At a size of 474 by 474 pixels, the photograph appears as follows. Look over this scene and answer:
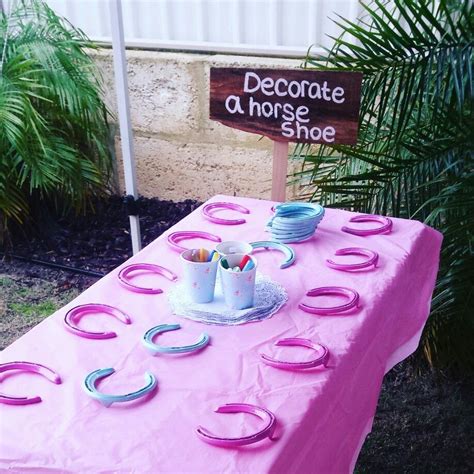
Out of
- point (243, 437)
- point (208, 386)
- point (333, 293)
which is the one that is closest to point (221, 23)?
point (333, 293)

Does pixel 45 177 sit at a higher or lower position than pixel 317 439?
lower

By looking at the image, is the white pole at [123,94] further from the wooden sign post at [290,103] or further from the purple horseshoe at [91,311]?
the purple horseshoe at [91,311]

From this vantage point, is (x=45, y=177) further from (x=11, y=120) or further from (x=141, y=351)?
(x=141, y=351)

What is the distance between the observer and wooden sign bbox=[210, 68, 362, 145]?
1812 mm

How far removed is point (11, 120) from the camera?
10.1ft

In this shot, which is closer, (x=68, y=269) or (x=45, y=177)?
(x=45, y=177)

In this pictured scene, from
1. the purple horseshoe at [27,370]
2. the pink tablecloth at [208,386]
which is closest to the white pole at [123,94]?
the pink tablecloth at [208,386]

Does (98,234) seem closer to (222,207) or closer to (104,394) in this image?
(222,207)

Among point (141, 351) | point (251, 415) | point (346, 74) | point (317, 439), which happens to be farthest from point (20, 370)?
point (346, 74)

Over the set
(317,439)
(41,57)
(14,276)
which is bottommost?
(14,276)

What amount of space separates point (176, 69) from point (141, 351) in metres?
2.53

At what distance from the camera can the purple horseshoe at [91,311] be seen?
131 centimetres

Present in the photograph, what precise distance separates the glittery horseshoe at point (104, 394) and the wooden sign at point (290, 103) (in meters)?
A: 0.92

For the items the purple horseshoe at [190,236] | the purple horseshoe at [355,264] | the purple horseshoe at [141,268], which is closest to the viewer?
the purple horseshoe at [141,268]
